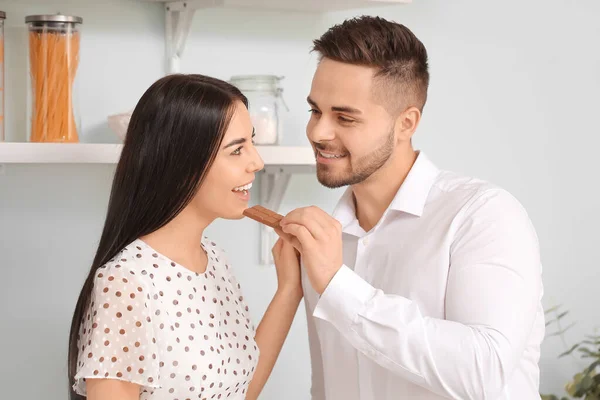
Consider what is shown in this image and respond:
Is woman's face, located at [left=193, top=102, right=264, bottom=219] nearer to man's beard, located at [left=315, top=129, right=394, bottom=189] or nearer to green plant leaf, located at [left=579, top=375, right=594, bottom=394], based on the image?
man's beard, located at [left=315, top=129, right=394, bottom=189]

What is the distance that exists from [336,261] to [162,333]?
28cm

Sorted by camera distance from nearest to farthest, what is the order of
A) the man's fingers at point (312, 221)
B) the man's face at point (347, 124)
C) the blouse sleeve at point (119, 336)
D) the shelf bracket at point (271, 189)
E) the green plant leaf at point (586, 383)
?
the blouse sleeve at point (119, 336), the man's fingers at point (312, 221), the man's face at point (347, 124), the shelf bracket at point (271, 189), the green plant leaf at point (586, 383)

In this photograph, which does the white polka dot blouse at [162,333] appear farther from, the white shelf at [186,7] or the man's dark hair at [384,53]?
the white shelf at [186,7]

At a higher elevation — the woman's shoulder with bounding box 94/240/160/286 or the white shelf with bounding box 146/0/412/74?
the white shelf with bounding box 146/0/412/74

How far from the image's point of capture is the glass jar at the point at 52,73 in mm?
1585

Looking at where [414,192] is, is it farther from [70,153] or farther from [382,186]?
[70,153]

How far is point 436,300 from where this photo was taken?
54.4 inches

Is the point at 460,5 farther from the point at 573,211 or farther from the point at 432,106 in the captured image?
the point at 573,211

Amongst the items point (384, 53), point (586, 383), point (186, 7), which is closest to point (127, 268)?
point (384, 53)

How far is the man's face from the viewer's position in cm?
144

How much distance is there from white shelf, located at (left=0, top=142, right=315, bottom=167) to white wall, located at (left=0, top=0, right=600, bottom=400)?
7.5 inches

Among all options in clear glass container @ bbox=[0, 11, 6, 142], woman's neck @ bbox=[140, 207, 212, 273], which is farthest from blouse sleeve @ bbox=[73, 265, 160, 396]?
clear glass container @ bbox=[0, 11, 6, 142]

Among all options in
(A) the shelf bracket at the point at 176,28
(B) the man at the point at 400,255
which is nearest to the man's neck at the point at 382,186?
(B) the man at the point at 400,255

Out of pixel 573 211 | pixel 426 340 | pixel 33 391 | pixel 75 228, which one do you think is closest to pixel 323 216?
pixel 426 340
